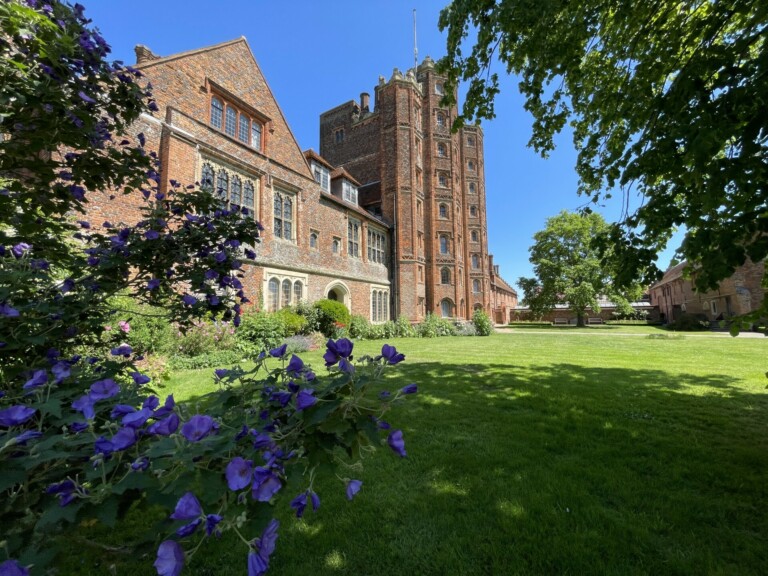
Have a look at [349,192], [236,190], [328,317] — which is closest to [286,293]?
[328,317]

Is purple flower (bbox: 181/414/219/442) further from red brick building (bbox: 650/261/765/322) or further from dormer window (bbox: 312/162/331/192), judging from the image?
red brick building (bbox: 650/261/765/322)

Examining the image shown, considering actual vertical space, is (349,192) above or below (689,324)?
above

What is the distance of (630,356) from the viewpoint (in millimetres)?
11273

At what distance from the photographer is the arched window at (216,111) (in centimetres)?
1410

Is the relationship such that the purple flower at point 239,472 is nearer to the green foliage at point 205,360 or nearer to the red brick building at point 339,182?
the red brick building at point 339,182

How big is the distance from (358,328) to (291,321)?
18.0 ft

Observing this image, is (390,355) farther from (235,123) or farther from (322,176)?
(322,176)

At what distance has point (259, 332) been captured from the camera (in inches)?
491

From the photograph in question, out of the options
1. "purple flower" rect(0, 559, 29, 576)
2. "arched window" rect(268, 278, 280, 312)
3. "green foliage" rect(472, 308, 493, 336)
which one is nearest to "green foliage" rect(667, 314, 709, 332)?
"green foliage" rect(472, 308, 493, 336)

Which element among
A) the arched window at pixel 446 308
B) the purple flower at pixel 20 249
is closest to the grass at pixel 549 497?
the purple flower at pixel 20 249

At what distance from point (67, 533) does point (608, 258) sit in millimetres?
5087

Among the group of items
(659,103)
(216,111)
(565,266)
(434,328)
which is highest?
(216,111)

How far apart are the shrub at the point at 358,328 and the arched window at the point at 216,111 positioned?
36.7ft

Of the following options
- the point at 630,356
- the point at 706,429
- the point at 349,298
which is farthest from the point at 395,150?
the point at 706,429
